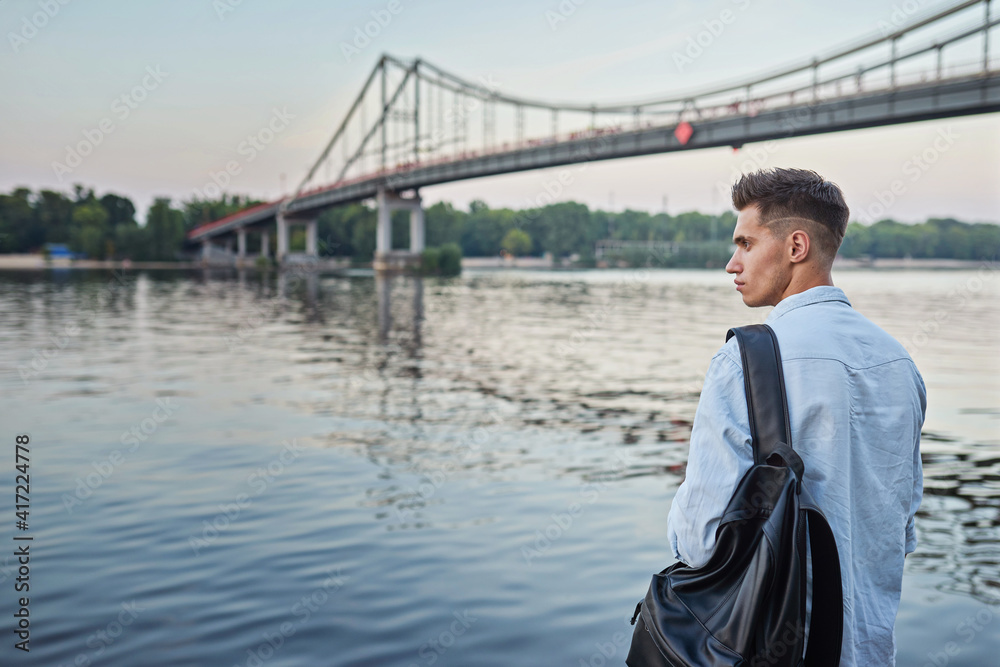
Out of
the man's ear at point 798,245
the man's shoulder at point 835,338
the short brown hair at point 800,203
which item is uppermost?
the short brown hair at point 800,203

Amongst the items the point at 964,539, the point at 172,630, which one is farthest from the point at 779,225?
the point at 964,539

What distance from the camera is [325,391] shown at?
11.5m

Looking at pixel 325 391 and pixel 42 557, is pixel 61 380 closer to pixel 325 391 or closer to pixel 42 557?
pixel 325 391

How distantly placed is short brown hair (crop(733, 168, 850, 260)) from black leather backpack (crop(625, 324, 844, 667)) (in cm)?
35

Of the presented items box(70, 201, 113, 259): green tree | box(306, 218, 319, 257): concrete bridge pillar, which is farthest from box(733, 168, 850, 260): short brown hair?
box(70, 201, 113, 259): green tree

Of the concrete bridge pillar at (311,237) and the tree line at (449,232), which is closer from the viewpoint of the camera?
the concrete bridge pillar at (311,237)

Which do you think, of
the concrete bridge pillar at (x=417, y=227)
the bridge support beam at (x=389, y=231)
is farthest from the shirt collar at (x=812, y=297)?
the concrete bridge pillar at (x=417, y=227)

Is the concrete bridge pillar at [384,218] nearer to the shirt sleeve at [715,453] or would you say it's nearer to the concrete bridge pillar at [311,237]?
the concrete bridge pillar at [311,237]

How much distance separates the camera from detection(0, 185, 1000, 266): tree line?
11244 centimetres

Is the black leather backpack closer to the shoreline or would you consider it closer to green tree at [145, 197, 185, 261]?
the shoreline

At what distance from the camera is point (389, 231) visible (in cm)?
7631

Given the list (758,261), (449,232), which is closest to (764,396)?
(758,261)

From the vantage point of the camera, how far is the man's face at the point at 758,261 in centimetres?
201

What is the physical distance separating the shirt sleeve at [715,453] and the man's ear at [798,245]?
0.34 meters
